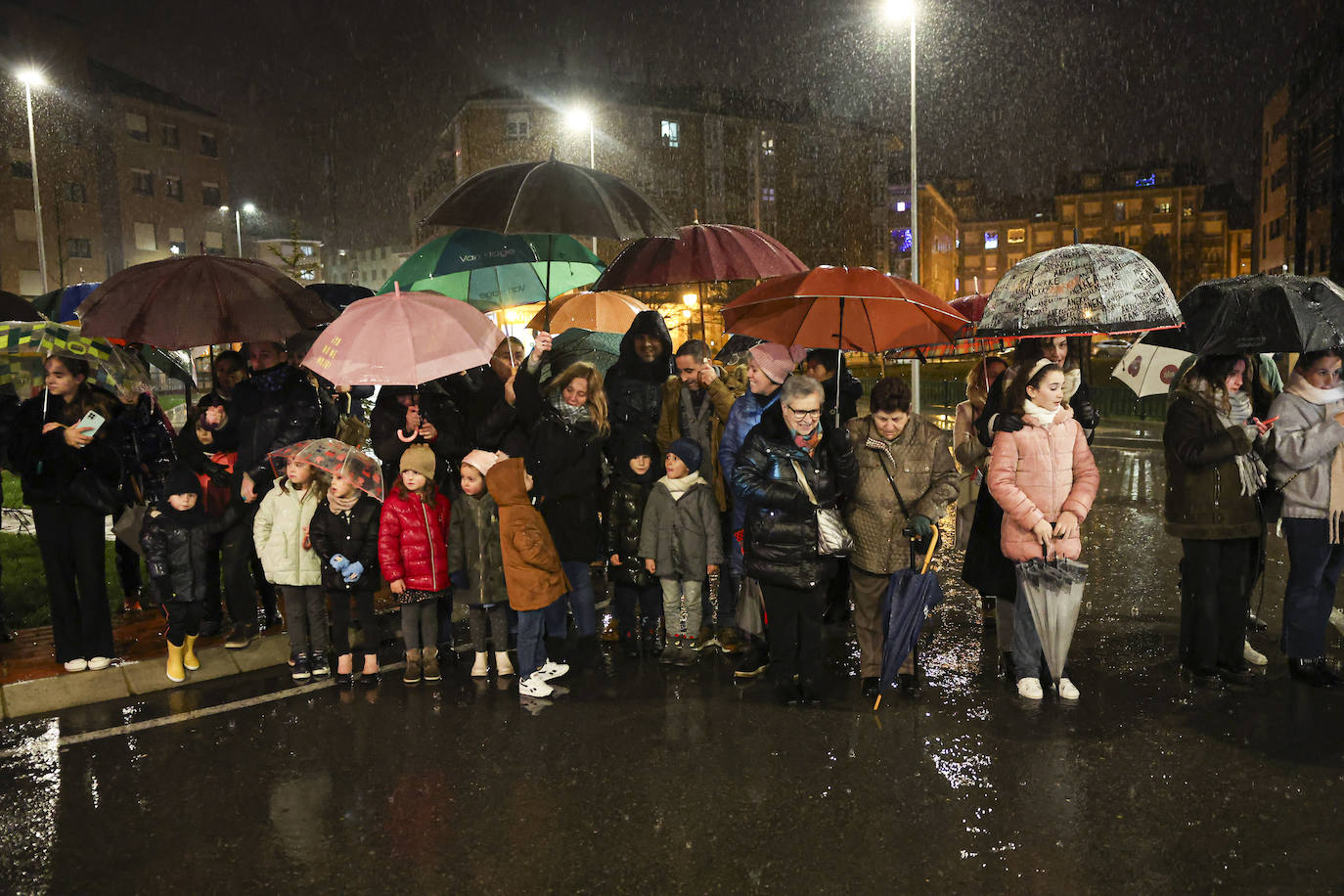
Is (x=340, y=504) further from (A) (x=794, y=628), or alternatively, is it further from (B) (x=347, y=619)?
(A) (x=794, y=628)

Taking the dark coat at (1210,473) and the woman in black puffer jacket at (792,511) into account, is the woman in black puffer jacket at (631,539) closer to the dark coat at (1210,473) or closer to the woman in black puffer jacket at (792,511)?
the woman in black puffer jacket at (792,511)

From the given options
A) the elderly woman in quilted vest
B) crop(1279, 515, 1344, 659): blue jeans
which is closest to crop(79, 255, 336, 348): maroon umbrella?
the elderly woman in quilted vest

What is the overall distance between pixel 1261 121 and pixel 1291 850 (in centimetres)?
7507

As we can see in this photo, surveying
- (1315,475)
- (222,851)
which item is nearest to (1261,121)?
(1315,475)

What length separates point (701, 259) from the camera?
8.21 metres

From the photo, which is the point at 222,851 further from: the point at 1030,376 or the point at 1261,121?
the point at 1261,121

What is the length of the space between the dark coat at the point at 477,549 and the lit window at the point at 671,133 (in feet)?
193

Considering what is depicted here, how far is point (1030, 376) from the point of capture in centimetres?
607

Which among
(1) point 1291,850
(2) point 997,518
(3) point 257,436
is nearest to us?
(1) point 1291,850

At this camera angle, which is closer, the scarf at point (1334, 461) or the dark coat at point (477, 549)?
the scarf at point (1334, 461)

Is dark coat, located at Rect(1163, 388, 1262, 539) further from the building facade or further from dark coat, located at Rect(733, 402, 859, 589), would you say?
the building facade

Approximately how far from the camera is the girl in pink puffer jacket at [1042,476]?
6.00 m

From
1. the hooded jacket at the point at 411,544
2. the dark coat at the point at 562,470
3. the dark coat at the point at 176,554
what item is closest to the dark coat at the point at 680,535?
the dark coat at the point at 562,470

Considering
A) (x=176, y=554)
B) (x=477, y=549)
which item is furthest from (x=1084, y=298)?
(x=176, y=554)
